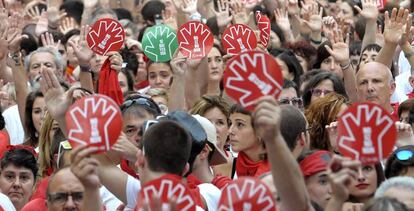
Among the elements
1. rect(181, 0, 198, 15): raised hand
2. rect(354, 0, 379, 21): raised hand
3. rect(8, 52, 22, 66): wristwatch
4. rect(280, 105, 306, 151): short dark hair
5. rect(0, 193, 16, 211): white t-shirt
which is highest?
rect(181, 0, 198, 15): raised hand

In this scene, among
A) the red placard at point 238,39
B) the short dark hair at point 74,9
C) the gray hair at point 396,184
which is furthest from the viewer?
the short dark hair at point 74,9

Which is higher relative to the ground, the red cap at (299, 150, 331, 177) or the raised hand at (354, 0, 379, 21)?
the raised hand at (354, 0, 379, 21)

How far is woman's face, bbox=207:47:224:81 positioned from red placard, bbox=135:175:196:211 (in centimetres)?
555

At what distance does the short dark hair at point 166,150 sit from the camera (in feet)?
21.8

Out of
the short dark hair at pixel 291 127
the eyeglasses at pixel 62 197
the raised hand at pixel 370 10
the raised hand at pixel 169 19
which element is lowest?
the eyeglasses at pixel 62 197

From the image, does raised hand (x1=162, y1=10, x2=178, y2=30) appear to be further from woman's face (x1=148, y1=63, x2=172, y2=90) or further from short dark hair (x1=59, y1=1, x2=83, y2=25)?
woman's face (x1=148, y1=63, x2=172, y2=90)

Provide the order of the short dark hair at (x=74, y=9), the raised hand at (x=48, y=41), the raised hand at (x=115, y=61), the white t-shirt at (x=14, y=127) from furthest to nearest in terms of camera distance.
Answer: the short dark hair at (x=74, y=9)
the raised hand at (x=48, y=41)
the white t-shirt at (x=14, y=127)
the raised hand at (x=115, y=61)

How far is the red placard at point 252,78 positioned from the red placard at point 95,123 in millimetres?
528

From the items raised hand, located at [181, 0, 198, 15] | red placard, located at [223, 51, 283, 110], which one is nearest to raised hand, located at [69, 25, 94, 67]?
raised hand, located at [181, 0, 198, 15]

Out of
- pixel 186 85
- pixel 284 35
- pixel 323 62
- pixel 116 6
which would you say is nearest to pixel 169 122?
pixel 186 85

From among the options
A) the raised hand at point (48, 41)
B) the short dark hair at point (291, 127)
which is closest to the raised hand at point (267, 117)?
the short dark hair at point (291, 127)

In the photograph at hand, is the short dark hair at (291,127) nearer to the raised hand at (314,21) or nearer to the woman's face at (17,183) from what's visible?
the woman's face at (17,183)

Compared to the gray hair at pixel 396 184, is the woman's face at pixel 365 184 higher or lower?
lower

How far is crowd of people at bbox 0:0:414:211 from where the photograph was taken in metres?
6.40
